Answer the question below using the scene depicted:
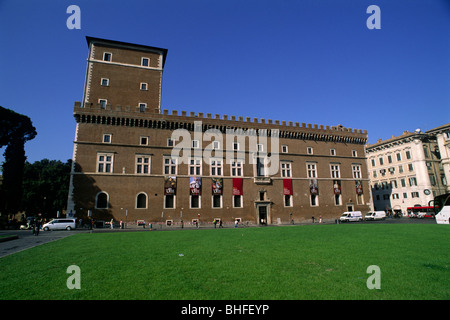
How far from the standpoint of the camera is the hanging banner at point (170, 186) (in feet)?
107

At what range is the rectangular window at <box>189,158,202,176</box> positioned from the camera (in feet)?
113

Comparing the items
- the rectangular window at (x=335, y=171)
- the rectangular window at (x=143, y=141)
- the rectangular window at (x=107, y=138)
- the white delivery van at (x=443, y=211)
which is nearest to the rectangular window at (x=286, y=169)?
the rectangular window at (x=335, y=171)

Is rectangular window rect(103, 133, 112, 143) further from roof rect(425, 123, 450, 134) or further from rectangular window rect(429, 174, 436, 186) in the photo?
roof rect(425, 123, 450, 134)

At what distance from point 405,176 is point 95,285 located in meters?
56.3

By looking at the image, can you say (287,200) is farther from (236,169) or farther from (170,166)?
(170,166)

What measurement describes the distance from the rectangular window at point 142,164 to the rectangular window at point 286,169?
20451mm

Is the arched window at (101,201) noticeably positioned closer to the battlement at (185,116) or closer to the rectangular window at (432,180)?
the battlement at (185,116)

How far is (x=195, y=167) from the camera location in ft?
114

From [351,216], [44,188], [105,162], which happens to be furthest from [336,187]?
[44,188]

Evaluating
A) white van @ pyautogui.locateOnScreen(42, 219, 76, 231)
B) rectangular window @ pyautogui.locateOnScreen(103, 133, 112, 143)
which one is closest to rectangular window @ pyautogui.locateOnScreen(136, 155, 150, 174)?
rectangular window @ pyautogui.locateOnScreen(103, 133, 112, 143)

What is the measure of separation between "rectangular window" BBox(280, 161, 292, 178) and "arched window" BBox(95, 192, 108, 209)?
25.5 m

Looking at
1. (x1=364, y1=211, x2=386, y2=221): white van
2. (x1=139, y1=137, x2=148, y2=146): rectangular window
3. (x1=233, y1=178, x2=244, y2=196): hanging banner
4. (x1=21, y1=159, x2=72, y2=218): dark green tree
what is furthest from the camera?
(x1=21, y1=159, x2=72, y2=218): dark green tree

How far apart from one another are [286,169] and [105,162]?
26466 millimetres
